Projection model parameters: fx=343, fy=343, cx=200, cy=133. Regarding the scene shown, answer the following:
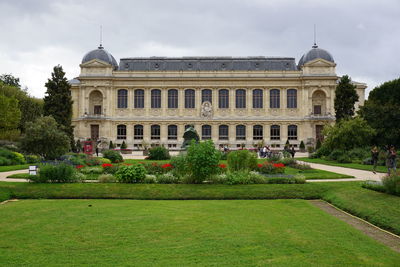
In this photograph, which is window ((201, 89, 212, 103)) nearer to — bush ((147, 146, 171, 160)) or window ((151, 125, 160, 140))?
window ((151, 125, 160, 140))

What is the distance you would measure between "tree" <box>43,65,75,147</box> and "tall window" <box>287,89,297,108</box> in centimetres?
4020

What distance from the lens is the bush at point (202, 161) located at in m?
18.2

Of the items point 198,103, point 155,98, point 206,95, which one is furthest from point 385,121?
point 155,98

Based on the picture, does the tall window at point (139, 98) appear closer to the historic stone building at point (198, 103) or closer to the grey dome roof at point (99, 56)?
the historic stone building at point (198, 103)

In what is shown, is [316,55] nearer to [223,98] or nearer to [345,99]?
[223,98]

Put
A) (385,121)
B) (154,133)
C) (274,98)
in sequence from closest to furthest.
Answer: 1. (385,121)
2. (274,98)
3. (154,133)

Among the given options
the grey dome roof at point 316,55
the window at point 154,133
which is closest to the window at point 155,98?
the window at point 154,133

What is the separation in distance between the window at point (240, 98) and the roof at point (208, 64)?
4.64 meters

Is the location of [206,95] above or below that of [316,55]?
below

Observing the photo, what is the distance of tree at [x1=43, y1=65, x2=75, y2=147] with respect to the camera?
143ft

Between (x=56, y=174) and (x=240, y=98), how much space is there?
168 ft

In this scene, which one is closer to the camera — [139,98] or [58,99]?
[58,99]

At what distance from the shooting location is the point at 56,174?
728 inches

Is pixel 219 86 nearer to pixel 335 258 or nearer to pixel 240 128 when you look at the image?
pixel 240 128
